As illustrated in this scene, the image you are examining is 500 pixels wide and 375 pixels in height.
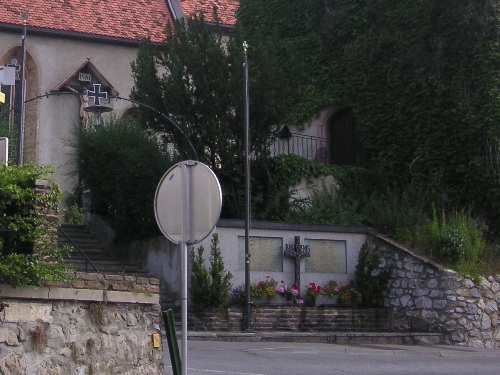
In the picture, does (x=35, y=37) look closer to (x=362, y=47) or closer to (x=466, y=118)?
(x=362, y=47)

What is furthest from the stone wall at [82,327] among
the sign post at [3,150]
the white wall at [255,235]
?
the white wall at [255,235]

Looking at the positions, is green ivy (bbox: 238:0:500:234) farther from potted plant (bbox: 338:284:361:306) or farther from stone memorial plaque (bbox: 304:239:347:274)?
potted plant (bbox: 338:284:361:306)

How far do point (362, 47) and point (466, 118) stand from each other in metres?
4.62

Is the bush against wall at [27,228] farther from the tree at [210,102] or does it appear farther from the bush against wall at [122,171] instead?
the tree at [210,102]

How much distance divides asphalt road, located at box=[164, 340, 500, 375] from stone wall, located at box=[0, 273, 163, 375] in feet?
10.5

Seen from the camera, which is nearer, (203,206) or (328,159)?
(203,206)

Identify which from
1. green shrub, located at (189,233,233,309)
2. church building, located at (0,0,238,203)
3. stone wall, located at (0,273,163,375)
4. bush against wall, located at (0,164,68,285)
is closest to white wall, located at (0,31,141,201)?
church building, located at (0,0,238,203)

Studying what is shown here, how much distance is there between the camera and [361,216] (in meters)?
25.2

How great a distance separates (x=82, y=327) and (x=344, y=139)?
70.5 ft

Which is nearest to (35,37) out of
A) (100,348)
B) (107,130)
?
(107,130)

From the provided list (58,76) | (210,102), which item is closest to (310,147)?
(210,102)

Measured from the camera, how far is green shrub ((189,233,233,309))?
2102cm

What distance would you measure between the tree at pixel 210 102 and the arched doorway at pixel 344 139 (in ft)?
16.1

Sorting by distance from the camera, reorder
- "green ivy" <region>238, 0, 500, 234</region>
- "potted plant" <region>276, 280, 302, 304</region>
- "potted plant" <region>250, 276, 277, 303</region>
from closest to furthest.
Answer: "potted plant" <region>250, 276, 277, 303</region> < "potted plant" <region>276, 280, 302, 304</region> < "green ivy" <region>238, 0, 500, 234</region>
